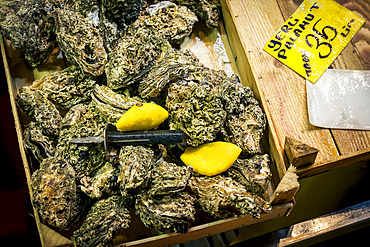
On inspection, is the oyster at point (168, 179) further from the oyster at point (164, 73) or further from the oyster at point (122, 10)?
the oyster at point (122, 10)

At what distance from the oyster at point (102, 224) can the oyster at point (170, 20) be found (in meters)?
1.20

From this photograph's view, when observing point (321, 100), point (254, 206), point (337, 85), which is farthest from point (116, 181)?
point (337, 85)

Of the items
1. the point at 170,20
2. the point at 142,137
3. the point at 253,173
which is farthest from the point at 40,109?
the point at 253,173

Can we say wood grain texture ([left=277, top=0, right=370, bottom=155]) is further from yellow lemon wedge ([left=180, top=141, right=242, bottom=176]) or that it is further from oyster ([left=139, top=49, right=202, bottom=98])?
oyster ([left=139, top=49, right=202, bottom=98])

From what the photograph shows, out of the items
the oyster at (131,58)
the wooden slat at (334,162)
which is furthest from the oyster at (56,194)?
the wooden slat at (334,162)

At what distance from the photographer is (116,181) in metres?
1.86

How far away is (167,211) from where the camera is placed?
1696 mm

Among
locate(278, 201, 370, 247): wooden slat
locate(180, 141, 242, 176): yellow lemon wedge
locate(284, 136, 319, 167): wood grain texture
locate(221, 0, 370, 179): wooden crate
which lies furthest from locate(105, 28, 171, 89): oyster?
locate(278, 201, 370, 247): wooden slat

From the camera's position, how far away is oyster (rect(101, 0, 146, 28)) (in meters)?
2.19

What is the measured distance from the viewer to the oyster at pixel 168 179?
171cm

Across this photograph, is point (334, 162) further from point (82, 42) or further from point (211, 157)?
point (82, 42)

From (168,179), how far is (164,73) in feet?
2.11

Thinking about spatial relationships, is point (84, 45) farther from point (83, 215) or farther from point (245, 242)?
point (245, 242)

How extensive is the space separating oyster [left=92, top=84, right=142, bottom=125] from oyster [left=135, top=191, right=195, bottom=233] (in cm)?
47
